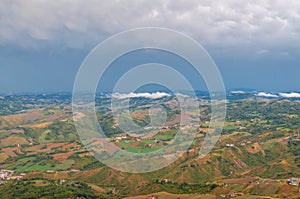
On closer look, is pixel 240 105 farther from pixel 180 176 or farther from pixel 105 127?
pixel 180 176

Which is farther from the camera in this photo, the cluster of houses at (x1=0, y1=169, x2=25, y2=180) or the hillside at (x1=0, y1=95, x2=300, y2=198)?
the cluster of houses at (x1=0, y1=169, x2=25, y2=180)

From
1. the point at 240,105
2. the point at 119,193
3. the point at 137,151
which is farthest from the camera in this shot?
the point at 240,105

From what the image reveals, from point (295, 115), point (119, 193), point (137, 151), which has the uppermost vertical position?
point (295, 115)

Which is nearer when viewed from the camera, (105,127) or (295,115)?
(105,127)

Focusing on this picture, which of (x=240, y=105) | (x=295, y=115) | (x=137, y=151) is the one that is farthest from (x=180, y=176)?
(x=240, y=105)

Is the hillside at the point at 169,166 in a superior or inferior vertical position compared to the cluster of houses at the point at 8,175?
superior

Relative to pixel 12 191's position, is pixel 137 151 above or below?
above

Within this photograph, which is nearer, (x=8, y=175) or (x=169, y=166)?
(x=169, y=166)

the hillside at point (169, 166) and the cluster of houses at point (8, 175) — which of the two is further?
the cluster of houses at point (8, 175)

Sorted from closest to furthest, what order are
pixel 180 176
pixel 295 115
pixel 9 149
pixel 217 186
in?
pixel 217 186
pixel 180 176
pixel 9 149
pixel 295 115

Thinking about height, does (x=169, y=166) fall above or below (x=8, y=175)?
above

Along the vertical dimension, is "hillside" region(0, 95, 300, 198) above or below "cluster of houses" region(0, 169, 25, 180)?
above
